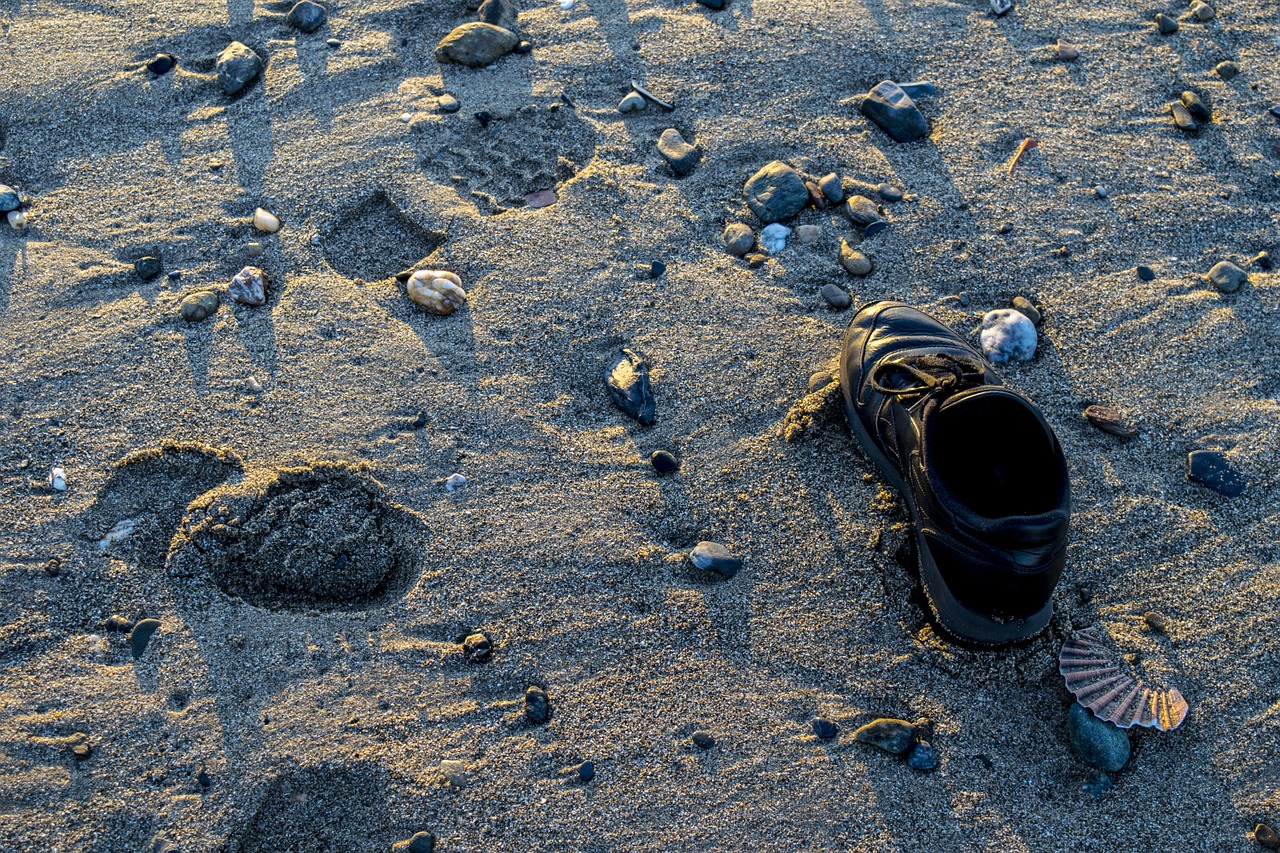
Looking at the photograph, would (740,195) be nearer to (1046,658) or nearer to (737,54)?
(737,54)

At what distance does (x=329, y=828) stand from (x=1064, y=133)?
3099mm

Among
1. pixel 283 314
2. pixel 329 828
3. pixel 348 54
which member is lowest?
pixel 329 828

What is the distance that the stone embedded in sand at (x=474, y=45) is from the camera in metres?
3.23

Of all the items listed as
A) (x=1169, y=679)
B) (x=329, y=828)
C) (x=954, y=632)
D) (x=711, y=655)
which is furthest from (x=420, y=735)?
(x=1169, y=679)

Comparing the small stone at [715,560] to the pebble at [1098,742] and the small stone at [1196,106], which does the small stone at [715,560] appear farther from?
the small stone at [1196,106]

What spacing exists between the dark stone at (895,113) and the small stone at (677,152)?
2.14ft

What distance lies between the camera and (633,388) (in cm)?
253

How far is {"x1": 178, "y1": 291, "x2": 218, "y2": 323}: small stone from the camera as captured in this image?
2650mm

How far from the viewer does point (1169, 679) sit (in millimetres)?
2146

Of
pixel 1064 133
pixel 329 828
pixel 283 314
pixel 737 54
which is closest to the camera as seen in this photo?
pixel 329 828

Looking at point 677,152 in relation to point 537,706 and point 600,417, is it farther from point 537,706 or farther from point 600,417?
point 537,706

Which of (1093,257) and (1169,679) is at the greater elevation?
(1093,257)

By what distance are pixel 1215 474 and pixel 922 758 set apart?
1.18 metres

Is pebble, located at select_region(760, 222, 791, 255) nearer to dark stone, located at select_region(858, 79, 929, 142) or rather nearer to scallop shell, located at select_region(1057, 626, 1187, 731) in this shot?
dark stone, located at select_region(858, 79, 929, 142)
